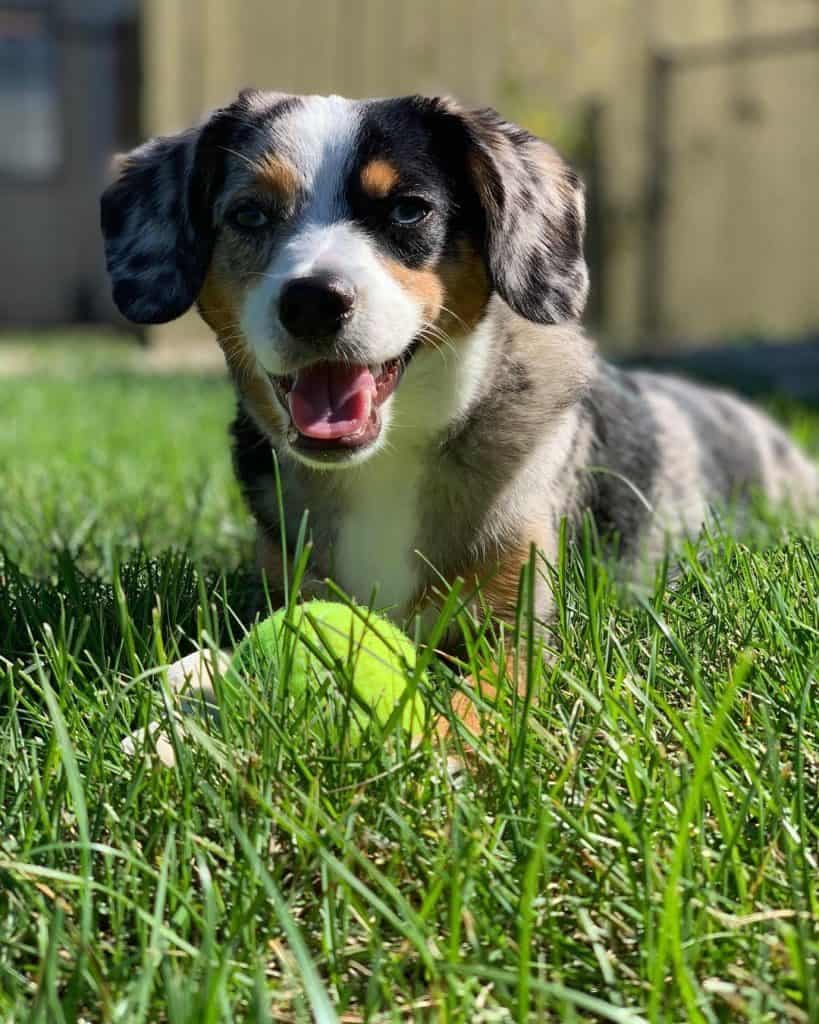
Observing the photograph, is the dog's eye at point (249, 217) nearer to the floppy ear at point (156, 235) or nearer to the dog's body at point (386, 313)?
the dog's body at point (386, 313)

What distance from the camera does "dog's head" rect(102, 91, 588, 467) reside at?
253cm

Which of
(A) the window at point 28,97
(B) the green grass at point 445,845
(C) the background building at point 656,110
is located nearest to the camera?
(B) the green grass at point 445,845

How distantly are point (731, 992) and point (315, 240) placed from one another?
1570 millimetres

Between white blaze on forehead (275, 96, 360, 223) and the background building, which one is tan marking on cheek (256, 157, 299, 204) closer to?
white blaze on forehead (275, 96, 360, 223)

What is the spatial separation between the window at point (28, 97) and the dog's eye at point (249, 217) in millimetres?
Result: 13236

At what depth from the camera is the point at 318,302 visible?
244 cm

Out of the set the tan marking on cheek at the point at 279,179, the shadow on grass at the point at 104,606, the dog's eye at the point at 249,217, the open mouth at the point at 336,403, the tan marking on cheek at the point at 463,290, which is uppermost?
the tan marking on cheek at the point at 279,179

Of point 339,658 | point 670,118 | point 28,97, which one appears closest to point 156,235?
point 339,658

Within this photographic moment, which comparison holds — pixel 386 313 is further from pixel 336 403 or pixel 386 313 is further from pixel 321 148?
pixel 321 148

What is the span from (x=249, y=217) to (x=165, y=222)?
23 centimetres

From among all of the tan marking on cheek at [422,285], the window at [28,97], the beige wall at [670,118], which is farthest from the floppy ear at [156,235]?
the window at [28,97]

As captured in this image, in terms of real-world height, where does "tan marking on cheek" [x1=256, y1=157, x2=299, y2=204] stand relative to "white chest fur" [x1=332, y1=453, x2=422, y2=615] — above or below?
above

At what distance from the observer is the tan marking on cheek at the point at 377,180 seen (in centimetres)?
267

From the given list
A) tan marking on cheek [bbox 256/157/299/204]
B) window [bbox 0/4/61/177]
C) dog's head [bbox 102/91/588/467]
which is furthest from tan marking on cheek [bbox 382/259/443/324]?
window [bbox 0/4/61/177]
